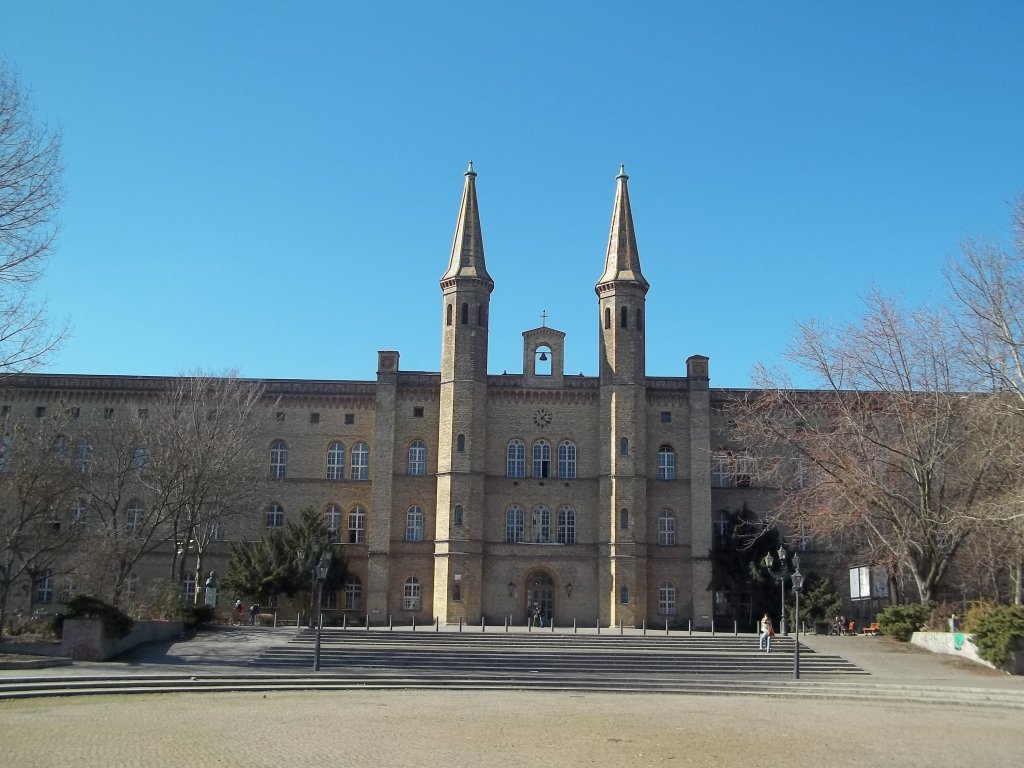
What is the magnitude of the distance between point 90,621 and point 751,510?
33.5 metres

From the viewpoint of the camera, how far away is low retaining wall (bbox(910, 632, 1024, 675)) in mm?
33438

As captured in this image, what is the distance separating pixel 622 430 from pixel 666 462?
11.6 ft

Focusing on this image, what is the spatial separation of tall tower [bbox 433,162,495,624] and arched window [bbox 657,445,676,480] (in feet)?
30.7

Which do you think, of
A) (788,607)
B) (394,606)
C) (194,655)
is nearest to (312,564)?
(394,606)

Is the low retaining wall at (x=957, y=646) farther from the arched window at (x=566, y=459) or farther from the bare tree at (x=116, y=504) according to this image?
the bare tree at (x=116, y=504)

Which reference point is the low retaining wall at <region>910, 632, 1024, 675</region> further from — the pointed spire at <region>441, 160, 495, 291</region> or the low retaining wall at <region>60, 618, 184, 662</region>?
the low retaining wall at <region>60, 618, 184, 662</region>

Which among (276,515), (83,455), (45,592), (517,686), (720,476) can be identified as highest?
(83,455)

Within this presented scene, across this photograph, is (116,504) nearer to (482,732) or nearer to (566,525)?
(566,525)

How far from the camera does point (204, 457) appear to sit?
42781 mm

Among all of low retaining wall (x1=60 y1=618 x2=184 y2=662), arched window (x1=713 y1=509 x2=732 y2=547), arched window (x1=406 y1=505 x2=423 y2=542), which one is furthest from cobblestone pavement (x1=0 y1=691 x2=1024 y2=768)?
arched window (x1=713 y1=509 x2=732 y2=547)

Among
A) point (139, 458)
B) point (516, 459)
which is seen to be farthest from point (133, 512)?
point (516, 459)

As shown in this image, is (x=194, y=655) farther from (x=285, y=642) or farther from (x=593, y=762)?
(x=593, y=762)

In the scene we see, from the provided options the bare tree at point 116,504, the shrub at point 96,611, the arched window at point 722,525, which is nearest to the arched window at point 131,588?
the bare tree at point 116,504

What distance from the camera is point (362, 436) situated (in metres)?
55.0
